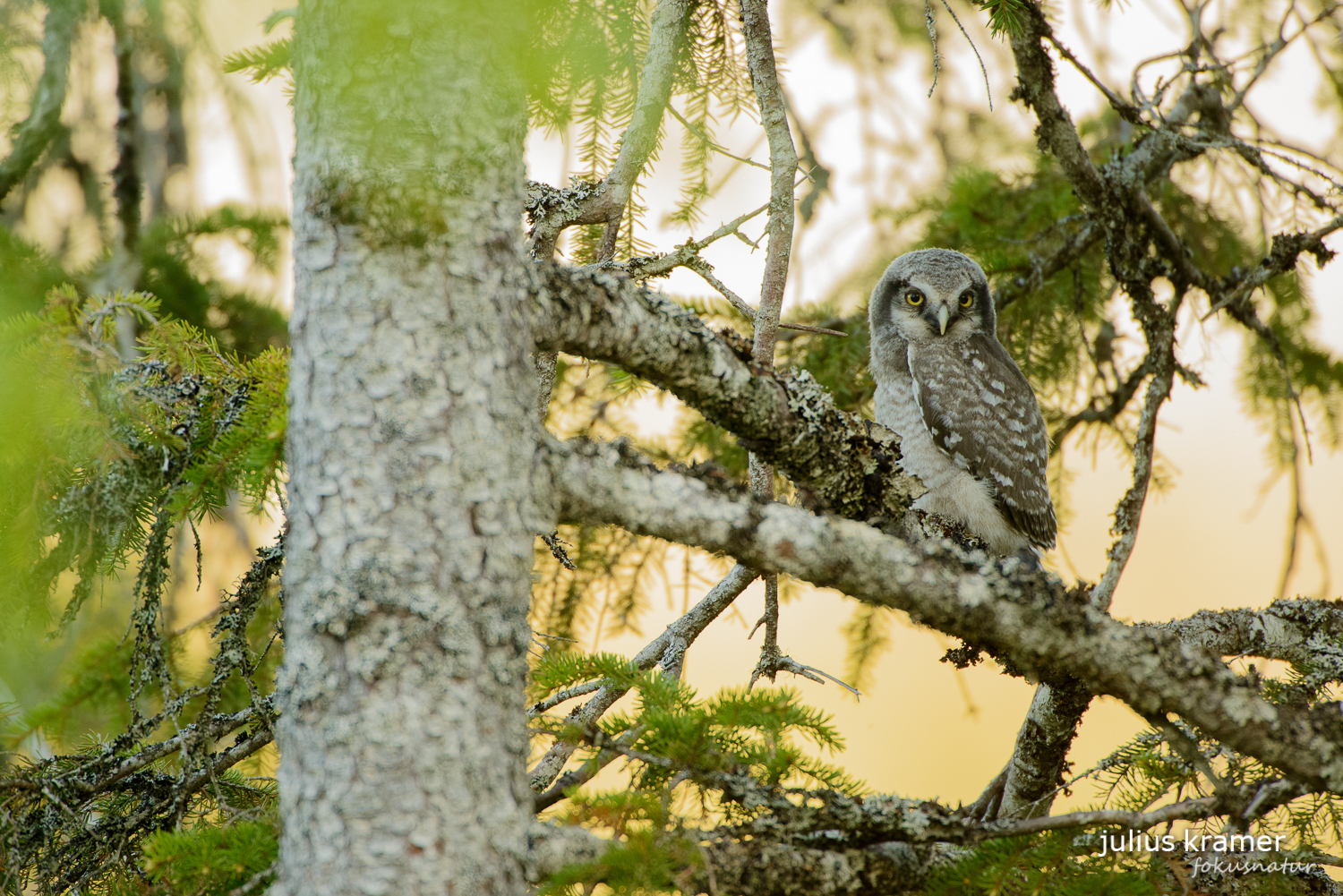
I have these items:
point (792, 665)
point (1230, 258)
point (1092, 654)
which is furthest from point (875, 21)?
point (1092, 654)

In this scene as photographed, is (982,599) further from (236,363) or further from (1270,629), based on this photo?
(236,363)

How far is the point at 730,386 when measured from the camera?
5.46 ft

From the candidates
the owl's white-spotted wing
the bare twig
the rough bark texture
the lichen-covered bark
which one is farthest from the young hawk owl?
the rough bark texture

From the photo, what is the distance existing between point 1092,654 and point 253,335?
11.5 feet

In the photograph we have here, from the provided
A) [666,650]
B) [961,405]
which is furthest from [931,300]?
[666,650]

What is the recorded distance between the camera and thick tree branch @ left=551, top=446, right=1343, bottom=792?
1.51m

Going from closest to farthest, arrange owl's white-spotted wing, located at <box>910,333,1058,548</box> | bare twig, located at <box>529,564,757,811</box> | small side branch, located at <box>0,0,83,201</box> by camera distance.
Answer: bare twig, located at <box>529,564,757,811</box> → small side branch, located at <box>0,0,83,201</box> → owl's white-spotted wing, located at <box>910,333,1058,548</box>

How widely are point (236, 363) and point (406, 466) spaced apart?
0.88 metres

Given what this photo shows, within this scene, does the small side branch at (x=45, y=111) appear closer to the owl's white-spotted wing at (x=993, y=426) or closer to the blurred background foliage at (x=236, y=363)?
the blurred background foliage at (x=236, y=363)

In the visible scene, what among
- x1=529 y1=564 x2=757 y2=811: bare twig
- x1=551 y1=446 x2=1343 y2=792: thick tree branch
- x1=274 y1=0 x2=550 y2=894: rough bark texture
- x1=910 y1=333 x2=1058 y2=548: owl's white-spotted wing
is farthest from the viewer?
x1=910 y1=333 x2=1058 y2=548: owl's white-spotted wing

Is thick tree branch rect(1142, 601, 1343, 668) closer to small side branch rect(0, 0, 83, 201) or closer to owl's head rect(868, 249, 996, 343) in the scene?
owl's head rect(868, 249, 996, 343)

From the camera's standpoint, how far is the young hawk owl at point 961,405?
11.6ft

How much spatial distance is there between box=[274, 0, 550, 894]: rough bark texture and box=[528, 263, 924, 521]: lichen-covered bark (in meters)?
0.13

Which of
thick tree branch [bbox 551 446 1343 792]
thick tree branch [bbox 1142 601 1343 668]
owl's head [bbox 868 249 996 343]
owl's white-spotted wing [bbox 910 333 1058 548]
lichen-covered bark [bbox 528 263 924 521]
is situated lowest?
thick tree branch [bbox 551 446 1343 792]
